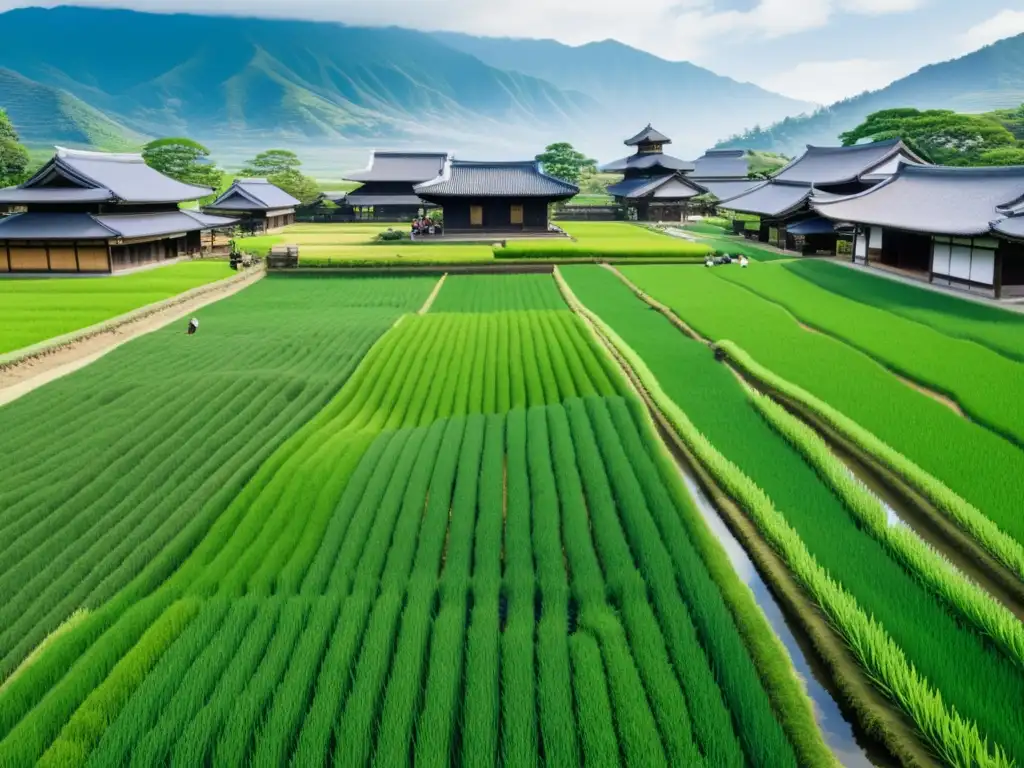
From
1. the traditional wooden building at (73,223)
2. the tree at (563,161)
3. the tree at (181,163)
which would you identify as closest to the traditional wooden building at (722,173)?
the tree at (563,161)

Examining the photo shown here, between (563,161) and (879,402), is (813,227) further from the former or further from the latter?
(563,161)

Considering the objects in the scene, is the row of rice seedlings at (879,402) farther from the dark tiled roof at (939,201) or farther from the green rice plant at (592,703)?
the dark tiled roof at (939,201)

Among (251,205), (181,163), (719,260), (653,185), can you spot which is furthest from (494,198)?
(181,163)

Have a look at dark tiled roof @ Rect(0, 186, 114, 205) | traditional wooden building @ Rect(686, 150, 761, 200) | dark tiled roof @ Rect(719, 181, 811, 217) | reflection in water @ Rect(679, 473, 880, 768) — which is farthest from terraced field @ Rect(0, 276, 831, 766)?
traditional wooden building @ Rect(686, 150, 761, 200)

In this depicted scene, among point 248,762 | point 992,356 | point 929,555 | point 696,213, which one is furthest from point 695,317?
→ point 696,213

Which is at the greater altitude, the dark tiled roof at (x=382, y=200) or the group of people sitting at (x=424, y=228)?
the dark tiled roof at (x=382, y=200)

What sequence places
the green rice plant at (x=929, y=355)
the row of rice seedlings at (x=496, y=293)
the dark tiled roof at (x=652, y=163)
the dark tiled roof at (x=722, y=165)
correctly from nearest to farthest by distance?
the green rice plant at (x=929, y=355) < the row of rice seedlings at (x=496, y=293) < the dark tiled roof at (x=652, y=163) < the dark tiled roof at (x=722, y=165)
